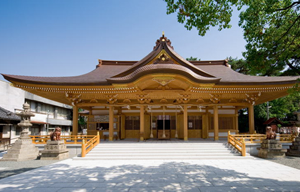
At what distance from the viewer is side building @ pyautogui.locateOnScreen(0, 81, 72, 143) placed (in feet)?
62.8

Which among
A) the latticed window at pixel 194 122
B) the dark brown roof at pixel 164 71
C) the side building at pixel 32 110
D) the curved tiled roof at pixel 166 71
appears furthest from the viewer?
the side building at pixel 32 110

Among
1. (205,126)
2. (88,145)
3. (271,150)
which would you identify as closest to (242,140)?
(271,150)

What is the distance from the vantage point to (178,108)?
15406 mm

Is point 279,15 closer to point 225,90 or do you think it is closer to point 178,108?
point 225,90

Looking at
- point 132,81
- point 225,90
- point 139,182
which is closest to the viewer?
point 139,182

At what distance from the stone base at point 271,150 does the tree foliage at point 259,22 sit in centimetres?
569

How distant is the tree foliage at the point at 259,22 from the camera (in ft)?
19.0

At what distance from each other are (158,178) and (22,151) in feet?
27.9

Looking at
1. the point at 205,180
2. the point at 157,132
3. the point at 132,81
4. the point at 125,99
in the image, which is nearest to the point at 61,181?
the point at 205,180

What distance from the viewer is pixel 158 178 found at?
6348mm

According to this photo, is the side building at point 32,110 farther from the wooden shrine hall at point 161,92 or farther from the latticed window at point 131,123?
the latticed window at point 131,123

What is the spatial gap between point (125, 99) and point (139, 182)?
27.1 feet

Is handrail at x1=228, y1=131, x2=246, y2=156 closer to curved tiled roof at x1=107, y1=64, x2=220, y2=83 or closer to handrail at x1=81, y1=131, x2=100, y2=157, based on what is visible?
curved tiled roof at x1=107, y1=64, x2=220, y2=83

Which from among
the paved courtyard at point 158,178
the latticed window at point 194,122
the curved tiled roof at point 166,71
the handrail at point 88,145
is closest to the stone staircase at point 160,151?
the handrail at point 88,145
